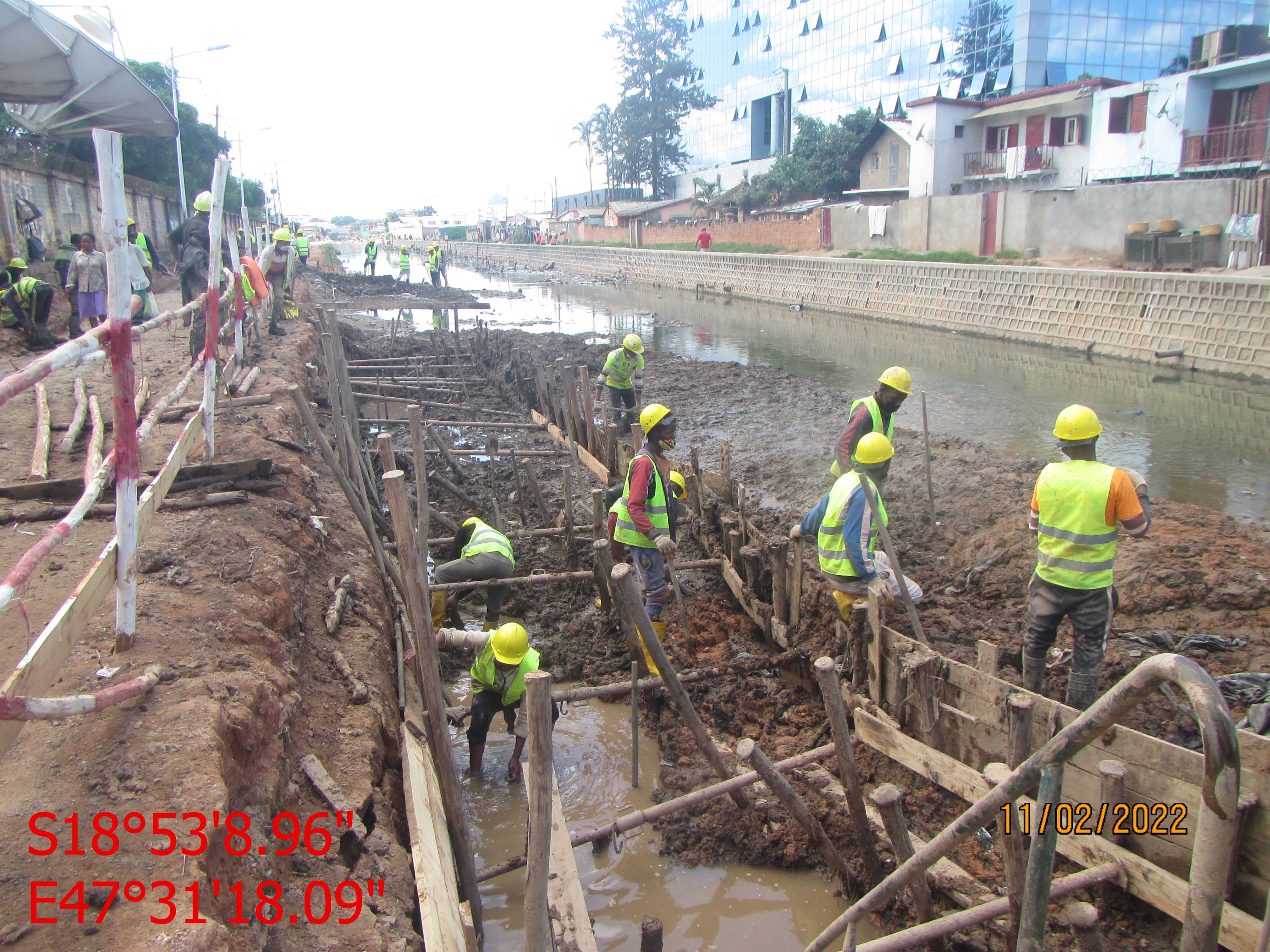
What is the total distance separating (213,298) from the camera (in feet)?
18.0

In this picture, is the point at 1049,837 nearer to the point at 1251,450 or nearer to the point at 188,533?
the point at 188,533

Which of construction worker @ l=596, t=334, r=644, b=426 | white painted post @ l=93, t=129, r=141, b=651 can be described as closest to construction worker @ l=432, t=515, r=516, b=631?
white painted post @ l=93, t=129, r=141, b=651

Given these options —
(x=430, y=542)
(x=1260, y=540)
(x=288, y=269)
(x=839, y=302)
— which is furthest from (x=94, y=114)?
(x=839, y=302)

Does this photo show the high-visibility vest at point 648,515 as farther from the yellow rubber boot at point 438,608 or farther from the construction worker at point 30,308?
the construction worker at point 30,308

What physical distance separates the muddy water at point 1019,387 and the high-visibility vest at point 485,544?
8458 millimetres

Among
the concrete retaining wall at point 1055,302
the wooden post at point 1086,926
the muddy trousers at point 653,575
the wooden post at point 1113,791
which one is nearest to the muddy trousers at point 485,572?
the muddy trousers at point 653,575

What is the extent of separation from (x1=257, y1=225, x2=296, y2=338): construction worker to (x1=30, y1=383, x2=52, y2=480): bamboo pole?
7.25 metres

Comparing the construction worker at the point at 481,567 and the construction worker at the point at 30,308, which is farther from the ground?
the construction worker at the point at 30,308

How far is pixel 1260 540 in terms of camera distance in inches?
284

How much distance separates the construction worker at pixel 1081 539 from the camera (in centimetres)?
420

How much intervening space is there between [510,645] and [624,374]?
691 cm

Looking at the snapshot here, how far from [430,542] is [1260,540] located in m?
7.59

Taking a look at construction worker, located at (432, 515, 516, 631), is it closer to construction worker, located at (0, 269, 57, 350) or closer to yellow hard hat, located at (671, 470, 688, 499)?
yellow hard hat, located at (671, 470, 688, 499)

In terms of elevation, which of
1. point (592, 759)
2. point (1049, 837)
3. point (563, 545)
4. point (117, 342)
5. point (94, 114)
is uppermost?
point (94, 114)
